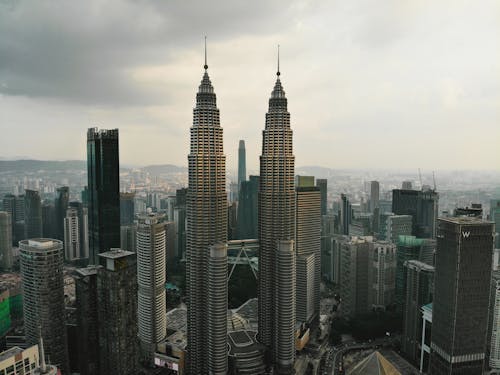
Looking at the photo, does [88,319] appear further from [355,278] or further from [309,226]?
[355,278]

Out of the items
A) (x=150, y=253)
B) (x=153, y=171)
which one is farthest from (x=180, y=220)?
(x=150, y=253)

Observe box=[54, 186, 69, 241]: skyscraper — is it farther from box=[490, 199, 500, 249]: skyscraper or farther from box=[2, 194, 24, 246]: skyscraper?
box=[490, 199, 500, 249]: skyscraper

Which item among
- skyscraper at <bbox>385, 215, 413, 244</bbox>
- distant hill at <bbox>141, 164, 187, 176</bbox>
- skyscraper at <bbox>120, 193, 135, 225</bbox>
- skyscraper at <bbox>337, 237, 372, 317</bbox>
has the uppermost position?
distant hill at <bbox>141, 164, 187, 176</bbox>

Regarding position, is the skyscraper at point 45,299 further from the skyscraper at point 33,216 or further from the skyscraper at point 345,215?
the skyscraper at point 345,215

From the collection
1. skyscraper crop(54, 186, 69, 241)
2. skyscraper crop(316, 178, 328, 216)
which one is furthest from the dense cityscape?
skyscraper crop(316, 178, 328, 216)

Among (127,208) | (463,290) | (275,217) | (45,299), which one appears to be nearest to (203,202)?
(275,217)

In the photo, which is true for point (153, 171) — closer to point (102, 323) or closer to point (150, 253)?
point (150, 253)

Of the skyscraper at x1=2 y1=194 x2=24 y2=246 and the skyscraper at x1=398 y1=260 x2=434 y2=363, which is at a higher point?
the skyscraper at x1=2 y1=194 x2=24 y2=246
